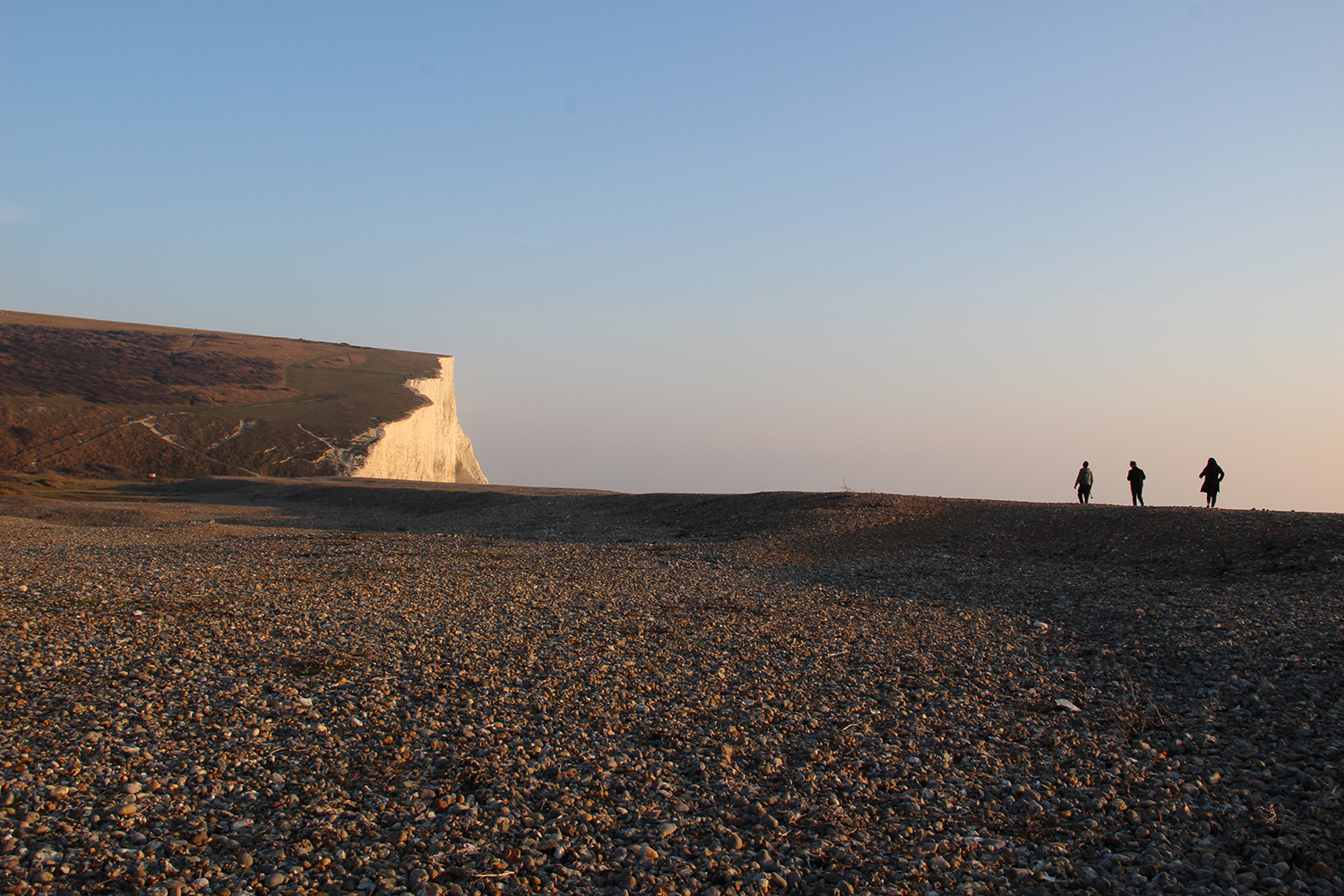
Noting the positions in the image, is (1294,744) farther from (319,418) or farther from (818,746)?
(319,418)

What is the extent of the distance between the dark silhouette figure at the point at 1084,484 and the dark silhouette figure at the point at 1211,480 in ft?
10.9

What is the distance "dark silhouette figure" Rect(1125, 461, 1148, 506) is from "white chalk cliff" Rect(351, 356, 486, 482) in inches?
2359

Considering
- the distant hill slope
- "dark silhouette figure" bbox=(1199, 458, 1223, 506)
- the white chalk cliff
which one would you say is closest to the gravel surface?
"dark silhouette figure" bbox=(1199, 458, 1223, 506)

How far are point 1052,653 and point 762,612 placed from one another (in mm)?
4252

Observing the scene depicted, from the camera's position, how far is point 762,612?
42.0ft

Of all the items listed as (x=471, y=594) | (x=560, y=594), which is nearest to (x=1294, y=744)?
(x=560, y=594)

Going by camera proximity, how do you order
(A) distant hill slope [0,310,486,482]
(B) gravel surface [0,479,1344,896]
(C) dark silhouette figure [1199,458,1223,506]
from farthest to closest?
(A) distant hill slope [0,310,486,482] < (C) dark silhouette figure [1199,458,1223,506] < (B) gravel surface [0,479,1344,896]

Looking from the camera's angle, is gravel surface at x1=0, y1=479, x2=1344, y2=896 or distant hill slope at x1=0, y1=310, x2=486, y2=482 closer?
gravel surface at x1=0, y1=479, x2=1344, y2=896

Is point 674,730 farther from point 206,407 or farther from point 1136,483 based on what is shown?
point 206,407

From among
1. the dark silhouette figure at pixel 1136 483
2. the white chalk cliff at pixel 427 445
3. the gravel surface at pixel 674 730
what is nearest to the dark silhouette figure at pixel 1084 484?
the dark silhouette figure at pixel 1136 483

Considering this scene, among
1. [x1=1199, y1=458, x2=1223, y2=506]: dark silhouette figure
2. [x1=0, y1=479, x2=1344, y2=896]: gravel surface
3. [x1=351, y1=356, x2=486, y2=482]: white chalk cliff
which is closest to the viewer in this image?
[x1=0, y1=479, x2=1344, y2=896]: gravel surface

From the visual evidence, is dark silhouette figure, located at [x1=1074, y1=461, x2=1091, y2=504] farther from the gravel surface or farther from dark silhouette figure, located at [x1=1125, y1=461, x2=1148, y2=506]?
the gravel surface

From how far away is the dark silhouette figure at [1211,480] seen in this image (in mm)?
22891

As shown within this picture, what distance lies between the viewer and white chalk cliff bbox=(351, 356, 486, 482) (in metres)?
74.6
